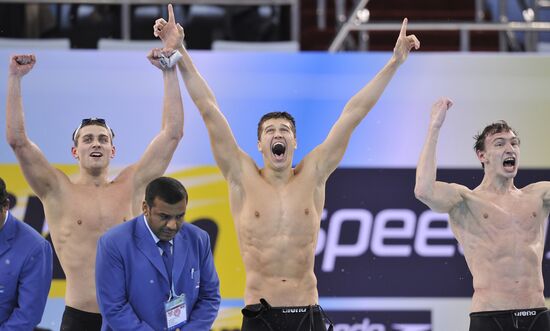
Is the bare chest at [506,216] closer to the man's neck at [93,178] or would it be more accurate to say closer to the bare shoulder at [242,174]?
the bare shoulder at [242,174]

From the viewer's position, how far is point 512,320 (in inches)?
277

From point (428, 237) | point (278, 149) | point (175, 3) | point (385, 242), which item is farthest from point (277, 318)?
point (175, 3)

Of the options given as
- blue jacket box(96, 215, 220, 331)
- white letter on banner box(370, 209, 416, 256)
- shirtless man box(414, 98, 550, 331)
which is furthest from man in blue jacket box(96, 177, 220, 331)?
white letter on banner box(370, 209, 416, 256)

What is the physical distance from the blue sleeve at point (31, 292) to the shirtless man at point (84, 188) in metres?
1.18

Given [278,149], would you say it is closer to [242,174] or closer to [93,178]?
[242,174]

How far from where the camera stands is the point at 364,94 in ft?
24.5

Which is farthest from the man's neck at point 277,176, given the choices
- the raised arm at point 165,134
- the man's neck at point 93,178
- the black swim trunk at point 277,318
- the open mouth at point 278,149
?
the man's neck at point 93,178

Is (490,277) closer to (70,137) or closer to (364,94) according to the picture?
(364,94)

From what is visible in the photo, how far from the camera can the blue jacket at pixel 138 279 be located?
18.6 ft

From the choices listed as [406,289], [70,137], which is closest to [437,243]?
[406,289]

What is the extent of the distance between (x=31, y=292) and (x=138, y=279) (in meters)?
0.63

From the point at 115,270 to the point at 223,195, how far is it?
12.6 feet

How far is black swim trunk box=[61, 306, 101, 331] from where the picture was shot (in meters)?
7.06

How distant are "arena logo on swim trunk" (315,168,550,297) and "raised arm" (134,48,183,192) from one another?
8.07 ft
